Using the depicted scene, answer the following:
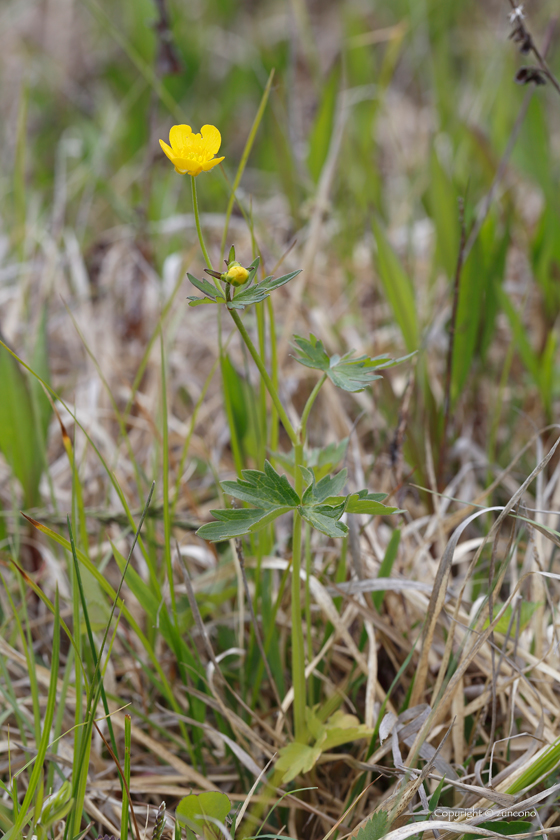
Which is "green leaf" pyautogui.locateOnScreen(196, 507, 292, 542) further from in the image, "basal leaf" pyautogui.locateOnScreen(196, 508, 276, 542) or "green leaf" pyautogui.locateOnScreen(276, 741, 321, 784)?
"green leaf" pyautogui.locateOnScreen(276, 741, 321, 784)

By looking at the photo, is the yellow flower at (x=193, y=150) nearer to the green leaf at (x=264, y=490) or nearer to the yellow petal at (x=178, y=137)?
the yellow petal at (x=178, y=137)

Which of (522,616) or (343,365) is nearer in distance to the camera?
(343,365)

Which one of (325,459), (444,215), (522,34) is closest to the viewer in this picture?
(325,459)

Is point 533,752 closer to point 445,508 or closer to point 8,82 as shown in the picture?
point 445,508

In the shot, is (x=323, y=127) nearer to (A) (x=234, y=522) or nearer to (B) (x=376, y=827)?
(A) (x=234, y=522)

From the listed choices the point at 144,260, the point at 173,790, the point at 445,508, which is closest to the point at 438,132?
the point at 144,260

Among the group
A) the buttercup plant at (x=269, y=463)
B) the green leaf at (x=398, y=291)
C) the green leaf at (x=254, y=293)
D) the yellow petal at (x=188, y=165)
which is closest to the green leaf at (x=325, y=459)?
the buttercup plant at (x=269, y=463)

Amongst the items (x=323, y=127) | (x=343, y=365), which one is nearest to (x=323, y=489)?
(x=343, y=365)
